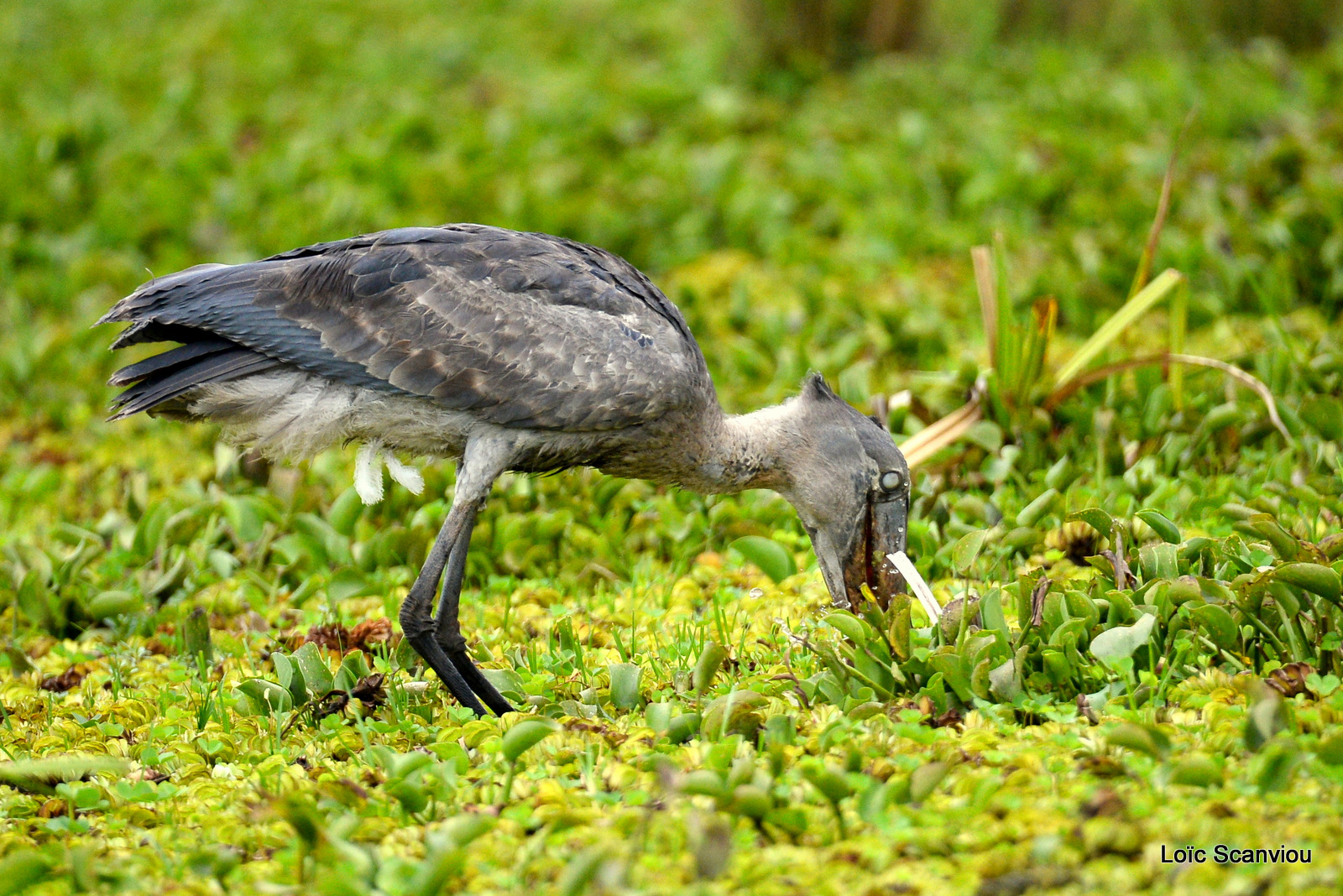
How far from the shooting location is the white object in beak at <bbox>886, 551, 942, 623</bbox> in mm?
4184

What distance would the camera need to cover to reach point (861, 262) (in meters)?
8.11

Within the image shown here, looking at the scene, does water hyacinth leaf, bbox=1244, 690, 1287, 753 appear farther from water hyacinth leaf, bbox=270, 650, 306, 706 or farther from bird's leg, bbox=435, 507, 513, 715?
water hyacinth leaf, bbox=270, 650, 306, 706

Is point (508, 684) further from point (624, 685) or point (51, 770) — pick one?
point (51, 770)

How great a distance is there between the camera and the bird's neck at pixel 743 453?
4.69m

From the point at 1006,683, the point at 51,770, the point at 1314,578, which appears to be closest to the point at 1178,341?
the point at 1314,578

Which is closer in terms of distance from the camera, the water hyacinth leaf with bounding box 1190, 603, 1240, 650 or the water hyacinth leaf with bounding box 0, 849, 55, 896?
the water hyacinth leaf with bounding box 0, 849, 55, 896

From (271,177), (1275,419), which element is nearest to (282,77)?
(271,177)

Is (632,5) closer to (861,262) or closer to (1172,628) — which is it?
(861,262)

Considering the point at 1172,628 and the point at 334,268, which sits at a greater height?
the point at 334,268

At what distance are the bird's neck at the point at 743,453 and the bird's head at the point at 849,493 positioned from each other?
1.1 inches

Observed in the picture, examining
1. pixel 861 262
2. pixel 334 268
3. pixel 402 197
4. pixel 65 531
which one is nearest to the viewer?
pixel 334 268

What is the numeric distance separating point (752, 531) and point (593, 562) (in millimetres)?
691

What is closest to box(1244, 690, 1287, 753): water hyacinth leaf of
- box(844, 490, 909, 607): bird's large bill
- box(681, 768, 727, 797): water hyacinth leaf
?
box(681, 768, 727, 797): water hyacinth leaf

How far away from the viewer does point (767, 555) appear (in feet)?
16.5
